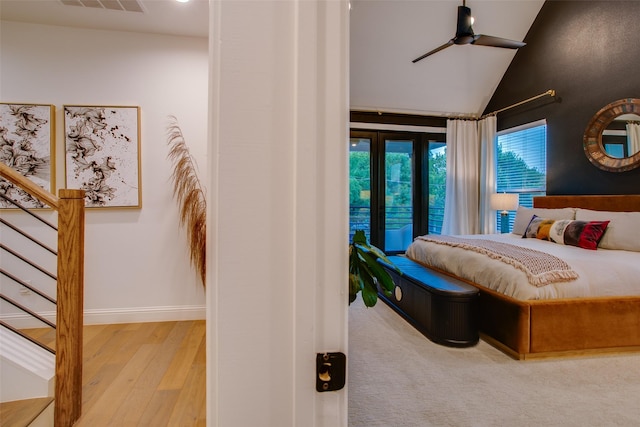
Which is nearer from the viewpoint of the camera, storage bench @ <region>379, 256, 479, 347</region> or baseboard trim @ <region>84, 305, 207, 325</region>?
storage bench @ <region>379, 256, 479, 347</region>

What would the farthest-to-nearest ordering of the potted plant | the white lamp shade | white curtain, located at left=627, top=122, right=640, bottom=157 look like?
1. the white lamp shade
2. white curtain, located at left=627, top=122, right=640, bottom=157
3. the potted plant

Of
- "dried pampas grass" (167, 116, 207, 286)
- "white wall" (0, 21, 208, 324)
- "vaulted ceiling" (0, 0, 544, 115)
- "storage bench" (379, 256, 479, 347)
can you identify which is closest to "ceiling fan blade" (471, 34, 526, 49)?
"vaulted ceiling" (0, 0, 544, 115)

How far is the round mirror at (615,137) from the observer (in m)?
3.19

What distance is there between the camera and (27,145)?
2.63m

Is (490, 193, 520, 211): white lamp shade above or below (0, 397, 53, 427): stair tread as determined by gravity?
above

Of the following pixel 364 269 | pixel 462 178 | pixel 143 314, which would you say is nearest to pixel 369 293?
pixel 364 269

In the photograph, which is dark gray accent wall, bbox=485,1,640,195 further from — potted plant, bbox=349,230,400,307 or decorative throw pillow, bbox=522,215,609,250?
potted plant, bbox=349,230,400,307

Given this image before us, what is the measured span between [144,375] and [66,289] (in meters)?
0.84

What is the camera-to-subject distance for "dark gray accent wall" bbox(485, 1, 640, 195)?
3277 millimetres

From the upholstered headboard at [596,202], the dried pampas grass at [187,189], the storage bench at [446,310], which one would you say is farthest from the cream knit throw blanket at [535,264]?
the dried pampas grass at [187,189]

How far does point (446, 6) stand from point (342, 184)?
4.71 m

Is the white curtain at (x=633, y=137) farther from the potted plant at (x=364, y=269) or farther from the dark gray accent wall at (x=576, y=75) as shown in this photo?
the potted plant at (x=364, y=269)

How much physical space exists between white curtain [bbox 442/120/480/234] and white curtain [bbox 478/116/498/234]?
125 mm

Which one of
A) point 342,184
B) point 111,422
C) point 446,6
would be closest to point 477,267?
point 342,184
